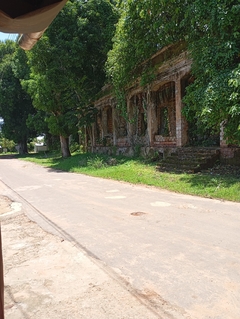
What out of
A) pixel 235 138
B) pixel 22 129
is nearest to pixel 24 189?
pixel 235 138

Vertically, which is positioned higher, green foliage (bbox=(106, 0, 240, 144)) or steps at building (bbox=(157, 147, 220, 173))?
green foliage (bbox=(106, 0, 240, 144))

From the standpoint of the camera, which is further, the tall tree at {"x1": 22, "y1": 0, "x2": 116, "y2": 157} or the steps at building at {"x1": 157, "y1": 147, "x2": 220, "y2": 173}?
the tall tree at {"x1": 22, "y1": 0, "x2": 116, "y2": 157}

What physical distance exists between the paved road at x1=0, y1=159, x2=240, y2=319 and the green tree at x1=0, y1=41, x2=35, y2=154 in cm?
2684

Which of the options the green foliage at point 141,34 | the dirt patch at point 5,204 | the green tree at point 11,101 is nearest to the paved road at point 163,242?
the dirt patch at point 5,204

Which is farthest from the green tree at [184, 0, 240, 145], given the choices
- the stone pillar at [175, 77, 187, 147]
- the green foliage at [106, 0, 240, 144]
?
the stone pillar at [175, 77, 187, 147]

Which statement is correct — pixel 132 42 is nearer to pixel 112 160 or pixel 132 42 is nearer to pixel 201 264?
pixel 112 160

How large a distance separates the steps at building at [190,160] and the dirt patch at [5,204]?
21.0ft

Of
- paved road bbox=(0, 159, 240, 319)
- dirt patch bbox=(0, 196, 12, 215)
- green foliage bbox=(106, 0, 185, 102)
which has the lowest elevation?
dirt patch bbox=(0, 196, 12, 215)

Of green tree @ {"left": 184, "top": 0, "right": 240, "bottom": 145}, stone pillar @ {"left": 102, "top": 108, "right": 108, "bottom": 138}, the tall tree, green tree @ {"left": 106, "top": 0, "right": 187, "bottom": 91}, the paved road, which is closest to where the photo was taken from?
the paved road

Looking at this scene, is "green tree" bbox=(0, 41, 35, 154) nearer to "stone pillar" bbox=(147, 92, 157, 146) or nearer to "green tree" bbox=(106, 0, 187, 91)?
"green tree" bbox=(106, 0, 187, 91)

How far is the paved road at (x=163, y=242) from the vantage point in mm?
2945

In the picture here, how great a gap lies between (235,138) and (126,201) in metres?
4.35

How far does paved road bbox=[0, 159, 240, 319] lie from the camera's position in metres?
2.95

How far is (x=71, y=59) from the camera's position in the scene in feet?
59.9
